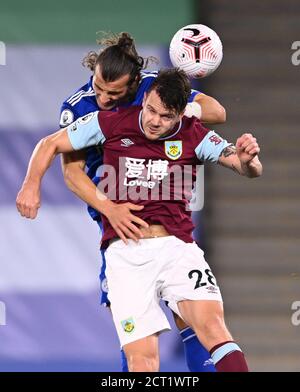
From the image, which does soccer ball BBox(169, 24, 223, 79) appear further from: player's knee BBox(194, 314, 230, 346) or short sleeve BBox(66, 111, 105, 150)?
player's knee BBox(194, 314, 230, 346)

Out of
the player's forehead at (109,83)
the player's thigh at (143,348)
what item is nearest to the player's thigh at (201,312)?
the player's thigh at (143,348)

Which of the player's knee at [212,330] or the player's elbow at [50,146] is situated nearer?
the player's knee at [212,330]

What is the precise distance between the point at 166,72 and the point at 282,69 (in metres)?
2.88

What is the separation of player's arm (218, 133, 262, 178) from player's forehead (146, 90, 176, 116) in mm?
307

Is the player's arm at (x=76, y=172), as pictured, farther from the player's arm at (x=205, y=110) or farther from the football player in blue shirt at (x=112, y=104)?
the player's arm at (x=205, y=110)

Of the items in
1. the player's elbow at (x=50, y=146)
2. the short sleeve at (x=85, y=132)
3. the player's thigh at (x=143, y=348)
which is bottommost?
the player's thigh at (x=143, y=348)

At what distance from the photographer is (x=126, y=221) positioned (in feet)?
16.0

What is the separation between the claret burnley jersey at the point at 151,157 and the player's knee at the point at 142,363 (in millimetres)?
544

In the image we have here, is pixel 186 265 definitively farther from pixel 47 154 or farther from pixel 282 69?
pixel 282 69

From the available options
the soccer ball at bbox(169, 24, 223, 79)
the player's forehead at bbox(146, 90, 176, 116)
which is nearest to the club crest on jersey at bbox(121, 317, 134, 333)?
the player's forehead at bbox(146, 90, 176, 116)

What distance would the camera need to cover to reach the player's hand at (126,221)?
4871mm
